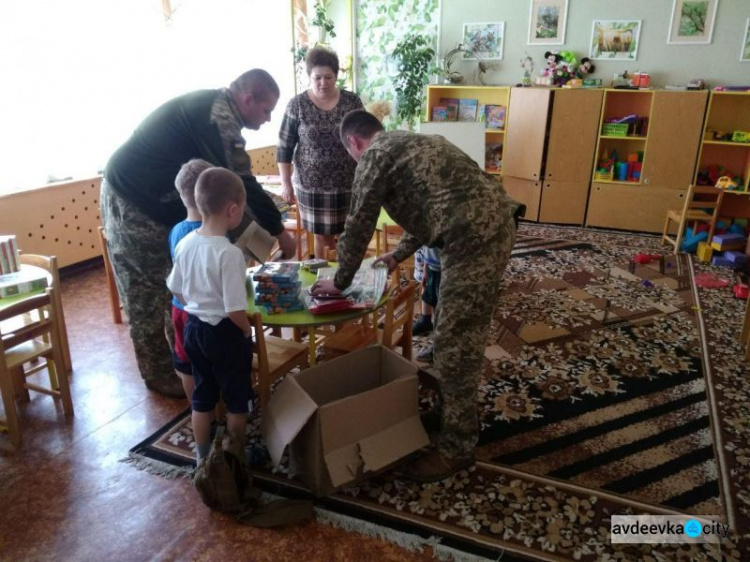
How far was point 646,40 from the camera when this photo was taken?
5.45m

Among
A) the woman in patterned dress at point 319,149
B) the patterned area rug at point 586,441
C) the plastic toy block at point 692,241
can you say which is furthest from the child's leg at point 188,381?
the plastic toy block at point 692,241

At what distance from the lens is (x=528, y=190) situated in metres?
5.98

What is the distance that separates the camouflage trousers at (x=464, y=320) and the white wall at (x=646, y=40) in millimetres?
4695

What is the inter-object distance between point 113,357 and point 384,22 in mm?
5081

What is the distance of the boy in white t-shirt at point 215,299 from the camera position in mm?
A: 1762

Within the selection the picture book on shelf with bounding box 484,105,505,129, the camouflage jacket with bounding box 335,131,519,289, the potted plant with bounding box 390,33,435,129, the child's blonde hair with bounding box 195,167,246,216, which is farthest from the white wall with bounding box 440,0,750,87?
the child's blonde hair with bounding box 195,167,246,216

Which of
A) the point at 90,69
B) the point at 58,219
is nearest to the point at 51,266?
the point at 58,219

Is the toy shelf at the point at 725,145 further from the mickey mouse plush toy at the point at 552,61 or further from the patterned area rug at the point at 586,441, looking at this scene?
the patterned area rug at the point at 586,441

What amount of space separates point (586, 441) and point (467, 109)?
468 cm

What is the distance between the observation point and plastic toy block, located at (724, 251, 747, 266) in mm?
4434

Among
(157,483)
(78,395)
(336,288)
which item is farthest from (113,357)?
(336,288)

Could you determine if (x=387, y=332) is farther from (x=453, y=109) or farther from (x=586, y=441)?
(x=453, y=109)

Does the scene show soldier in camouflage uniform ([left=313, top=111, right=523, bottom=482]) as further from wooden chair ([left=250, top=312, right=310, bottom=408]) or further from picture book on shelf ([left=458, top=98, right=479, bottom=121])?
picture book on shelf ([left=458, top=98, right=479, bottom=121])

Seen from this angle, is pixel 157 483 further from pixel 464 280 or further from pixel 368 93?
pixel 368 93
